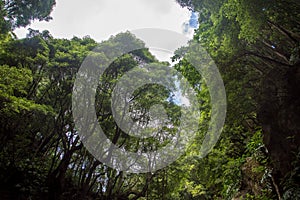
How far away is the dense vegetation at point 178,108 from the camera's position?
14.0 feet

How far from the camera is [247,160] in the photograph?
608 centimetres

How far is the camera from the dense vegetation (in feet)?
14.0

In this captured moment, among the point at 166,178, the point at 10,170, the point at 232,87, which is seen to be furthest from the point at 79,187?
the point at 232,87

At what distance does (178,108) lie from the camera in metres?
9.90

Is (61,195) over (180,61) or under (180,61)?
under

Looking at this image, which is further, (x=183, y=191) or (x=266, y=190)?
(x=183, y=191)

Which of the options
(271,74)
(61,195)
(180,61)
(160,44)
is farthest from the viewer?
(61,195)

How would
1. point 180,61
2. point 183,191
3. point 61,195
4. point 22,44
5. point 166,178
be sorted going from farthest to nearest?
point 183,191, point 166,178, point 61,195, point 22,44, point 180,61

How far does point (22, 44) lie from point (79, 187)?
5.59 meters

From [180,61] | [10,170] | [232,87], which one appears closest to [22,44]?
[10,170]

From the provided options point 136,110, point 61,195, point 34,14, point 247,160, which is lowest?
point 61,195

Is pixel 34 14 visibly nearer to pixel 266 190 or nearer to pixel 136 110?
pixel 136 110

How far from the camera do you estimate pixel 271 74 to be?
4.64 metres

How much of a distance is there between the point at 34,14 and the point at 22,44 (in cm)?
126
